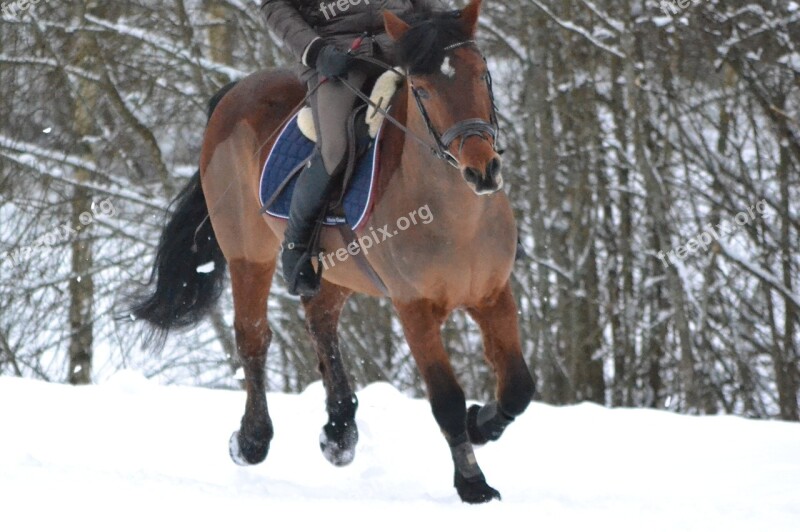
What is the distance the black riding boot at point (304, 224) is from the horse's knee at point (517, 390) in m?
1.20

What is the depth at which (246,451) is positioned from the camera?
615 centimetres

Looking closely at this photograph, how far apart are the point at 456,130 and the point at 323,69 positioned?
1.15 meters

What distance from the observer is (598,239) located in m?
12.8

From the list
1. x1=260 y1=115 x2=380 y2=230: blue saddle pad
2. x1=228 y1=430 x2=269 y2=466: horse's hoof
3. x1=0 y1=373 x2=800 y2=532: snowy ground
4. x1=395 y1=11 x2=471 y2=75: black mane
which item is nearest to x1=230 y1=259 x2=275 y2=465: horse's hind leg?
x1=228 y1=430 x2=269 y2=466: horse's hoof

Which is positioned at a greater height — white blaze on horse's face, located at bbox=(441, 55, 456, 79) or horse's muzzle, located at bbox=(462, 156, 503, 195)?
white blaze on horse's face, located at bbox=(441, 55, 456, 79)

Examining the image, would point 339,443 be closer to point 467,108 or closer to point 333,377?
point 333,377

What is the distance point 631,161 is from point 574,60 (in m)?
1.27

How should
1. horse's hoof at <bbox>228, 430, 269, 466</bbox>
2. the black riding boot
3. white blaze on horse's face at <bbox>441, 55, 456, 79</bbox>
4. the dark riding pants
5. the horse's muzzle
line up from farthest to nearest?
horse's hoof at <bbox>228, 430, 269, 466</bbox> < the black riding boot < the dark riding pants < white blaze on horse's face at <bbox>441, 55, 456, 79</bbox> < the horse's muzzle

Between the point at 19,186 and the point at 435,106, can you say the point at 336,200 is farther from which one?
the point at 19,186

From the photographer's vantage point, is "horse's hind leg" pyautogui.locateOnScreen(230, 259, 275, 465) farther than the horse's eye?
Yes

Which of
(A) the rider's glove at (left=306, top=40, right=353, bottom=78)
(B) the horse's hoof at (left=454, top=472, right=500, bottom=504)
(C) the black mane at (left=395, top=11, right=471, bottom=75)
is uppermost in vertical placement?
(A) the rider's glove at (left=306, top=40, right=353, bottom=78)

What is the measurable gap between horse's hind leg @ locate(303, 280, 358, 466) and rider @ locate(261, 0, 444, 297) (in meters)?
0.76

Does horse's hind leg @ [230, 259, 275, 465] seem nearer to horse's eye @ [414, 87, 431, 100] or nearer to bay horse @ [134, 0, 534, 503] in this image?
bay horse @ [134, 0, 534, 503]

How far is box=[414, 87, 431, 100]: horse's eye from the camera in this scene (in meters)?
4.41
